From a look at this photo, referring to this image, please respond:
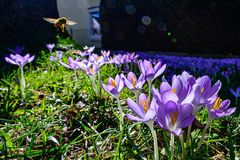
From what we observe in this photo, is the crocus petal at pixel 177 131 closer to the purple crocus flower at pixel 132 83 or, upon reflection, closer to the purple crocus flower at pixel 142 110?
the purple crocus flower at pixel 142 110

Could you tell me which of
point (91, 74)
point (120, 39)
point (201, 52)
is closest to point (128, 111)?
point (91, 74)

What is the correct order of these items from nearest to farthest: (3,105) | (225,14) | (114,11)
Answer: (3,105) → (225,14) → (114,11)

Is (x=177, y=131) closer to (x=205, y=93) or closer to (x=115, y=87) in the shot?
(x=205, y=93)

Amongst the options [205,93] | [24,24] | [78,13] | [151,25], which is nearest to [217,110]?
[205,93]

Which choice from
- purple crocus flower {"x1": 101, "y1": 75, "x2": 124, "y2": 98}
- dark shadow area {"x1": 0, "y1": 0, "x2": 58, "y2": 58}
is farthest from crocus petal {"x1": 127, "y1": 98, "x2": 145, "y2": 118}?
dark shadow area {"x1": 0, "y1": 0, "x2": 58, "y2": 58}

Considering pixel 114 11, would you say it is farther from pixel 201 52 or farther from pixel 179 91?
pixel 179 91
